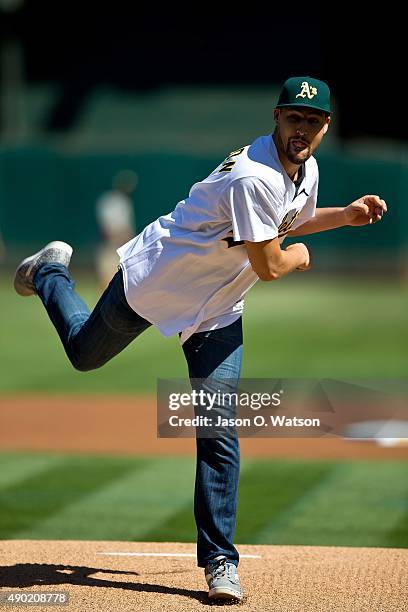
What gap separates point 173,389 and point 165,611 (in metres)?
1.19

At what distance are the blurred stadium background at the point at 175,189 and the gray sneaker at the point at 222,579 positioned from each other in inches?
85.4

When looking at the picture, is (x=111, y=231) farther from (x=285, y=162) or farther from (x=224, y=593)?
(x=224, y=593)

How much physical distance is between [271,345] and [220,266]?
1092 cm

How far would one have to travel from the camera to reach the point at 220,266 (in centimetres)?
506

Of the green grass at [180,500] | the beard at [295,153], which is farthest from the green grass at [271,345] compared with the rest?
the beard at [295,153]

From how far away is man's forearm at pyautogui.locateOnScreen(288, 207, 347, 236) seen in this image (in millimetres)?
5434

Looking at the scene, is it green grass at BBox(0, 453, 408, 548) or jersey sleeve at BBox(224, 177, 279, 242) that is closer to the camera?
jersey sleeve at BBox(224, 177, 279, 242)

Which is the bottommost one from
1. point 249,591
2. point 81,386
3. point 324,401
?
point 81,386

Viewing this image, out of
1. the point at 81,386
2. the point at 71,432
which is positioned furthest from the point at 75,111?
the point at 71,432

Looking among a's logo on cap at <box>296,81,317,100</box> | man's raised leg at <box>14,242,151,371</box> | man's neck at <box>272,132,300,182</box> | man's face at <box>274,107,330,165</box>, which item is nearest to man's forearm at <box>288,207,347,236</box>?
man's neck at <box>272,132,300,182</box>

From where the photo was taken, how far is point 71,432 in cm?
992

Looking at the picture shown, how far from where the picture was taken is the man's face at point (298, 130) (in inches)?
192

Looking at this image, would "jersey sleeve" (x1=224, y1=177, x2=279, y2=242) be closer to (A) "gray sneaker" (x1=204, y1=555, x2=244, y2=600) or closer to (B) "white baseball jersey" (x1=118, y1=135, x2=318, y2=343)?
(B) "white baseball jersey" (x1=118, y1=135, x2=318, y2=343)

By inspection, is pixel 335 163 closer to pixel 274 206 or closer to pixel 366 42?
pixel 366 42
